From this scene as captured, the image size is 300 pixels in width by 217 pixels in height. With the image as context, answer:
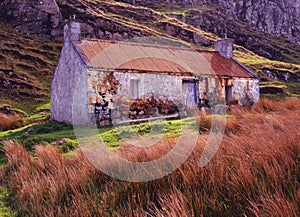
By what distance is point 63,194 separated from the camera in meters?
5.38

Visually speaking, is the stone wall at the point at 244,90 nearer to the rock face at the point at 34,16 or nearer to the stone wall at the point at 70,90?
the stone wall at the point at 70,90

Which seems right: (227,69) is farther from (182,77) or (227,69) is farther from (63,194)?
(63,194)

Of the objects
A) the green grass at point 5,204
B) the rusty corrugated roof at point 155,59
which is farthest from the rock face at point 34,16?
the green grass at point 5,204

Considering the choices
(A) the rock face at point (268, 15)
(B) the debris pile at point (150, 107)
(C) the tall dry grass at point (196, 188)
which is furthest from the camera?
(A) the rock face at point (268, 15)

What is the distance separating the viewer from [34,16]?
59.9 metres

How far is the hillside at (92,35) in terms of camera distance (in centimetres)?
4056

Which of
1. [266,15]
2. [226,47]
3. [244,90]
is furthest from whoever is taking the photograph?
[266,15]

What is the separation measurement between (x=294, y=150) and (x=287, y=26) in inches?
4988

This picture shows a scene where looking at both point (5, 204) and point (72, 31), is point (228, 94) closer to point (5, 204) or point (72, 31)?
point (72, 31)

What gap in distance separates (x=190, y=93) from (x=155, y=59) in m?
3.40

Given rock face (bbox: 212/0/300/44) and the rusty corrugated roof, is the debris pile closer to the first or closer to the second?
the rusty corrugated roof

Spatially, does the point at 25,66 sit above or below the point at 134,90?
above

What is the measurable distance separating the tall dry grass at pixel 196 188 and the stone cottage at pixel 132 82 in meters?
11.1

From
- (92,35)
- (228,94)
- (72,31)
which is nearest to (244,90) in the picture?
(228,94)
